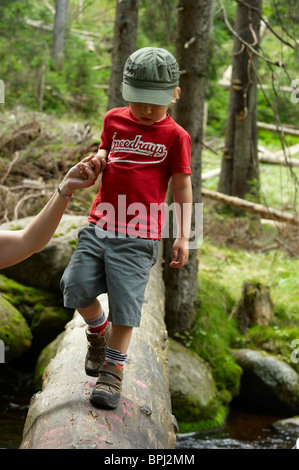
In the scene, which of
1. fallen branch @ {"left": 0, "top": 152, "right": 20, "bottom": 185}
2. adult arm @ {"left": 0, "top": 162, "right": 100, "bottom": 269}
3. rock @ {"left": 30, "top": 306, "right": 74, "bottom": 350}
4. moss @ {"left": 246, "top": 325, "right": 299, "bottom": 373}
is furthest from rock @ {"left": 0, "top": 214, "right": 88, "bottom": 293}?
adult arm @ {"left": 0, "top": 162, "right": 100, "bottom": 269}

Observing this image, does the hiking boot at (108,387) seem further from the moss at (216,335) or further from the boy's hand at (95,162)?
the moss at (216,335)

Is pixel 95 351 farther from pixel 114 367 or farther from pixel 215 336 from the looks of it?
pixel 215 336

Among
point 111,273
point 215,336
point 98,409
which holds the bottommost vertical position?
point 98,409

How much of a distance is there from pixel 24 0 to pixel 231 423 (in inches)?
531

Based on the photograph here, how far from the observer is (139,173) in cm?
295

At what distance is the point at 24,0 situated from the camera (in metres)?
15.2

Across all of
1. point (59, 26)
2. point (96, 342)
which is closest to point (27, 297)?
point (96, 342)

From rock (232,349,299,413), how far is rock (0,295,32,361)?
8.73ft

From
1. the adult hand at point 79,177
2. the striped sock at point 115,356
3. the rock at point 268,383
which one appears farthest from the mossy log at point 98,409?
the rock at point 268,383

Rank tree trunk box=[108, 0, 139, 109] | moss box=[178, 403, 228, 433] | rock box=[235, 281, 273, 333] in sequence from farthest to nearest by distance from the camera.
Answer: tree trunk box=[108, 0, 139, 109]
rock box=[235, 281, 273, 333]
moss box=[178, 403, 228, 433]

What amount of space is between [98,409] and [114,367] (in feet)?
0.80

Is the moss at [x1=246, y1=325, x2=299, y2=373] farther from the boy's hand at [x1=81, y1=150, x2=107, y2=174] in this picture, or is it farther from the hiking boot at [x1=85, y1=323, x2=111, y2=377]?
the boy's hand at [x1=81, y1=150, x2=107, y2=174]

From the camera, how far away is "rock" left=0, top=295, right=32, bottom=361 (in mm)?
5969

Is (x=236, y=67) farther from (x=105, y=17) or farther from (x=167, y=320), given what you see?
(x=105, y=17)
